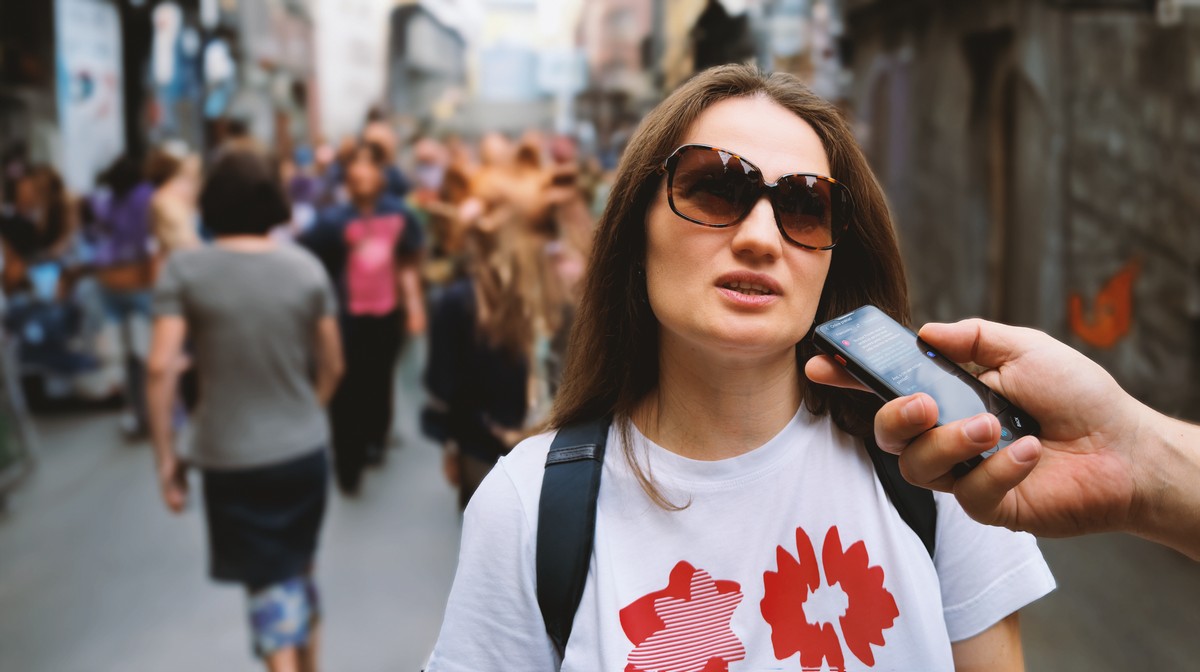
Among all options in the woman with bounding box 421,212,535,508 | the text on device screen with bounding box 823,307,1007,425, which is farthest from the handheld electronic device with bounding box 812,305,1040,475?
the woman with bounding box 421,212,535,508

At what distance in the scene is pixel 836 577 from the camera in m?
1.67

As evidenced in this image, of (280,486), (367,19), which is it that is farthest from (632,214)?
(367,19)

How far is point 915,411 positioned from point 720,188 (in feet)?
1.68

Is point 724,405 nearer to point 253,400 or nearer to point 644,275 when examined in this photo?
point 644,275

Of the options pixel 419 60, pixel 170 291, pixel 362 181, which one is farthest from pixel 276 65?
pixel 419 60

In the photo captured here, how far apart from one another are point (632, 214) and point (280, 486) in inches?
104

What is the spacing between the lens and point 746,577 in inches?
65.7

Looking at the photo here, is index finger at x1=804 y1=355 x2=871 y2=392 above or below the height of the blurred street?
above

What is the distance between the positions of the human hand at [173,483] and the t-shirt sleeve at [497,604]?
9.67ft

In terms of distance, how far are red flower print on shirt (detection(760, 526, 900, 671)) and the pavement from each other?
10.5 feet

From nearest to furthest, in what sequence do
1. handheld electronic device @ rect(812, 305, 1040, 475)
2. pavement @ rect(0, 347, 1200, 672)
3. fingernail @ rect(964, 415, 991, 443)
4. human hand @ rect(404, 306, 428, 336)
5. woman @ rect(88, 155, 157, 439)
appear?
fingernail @ rect(964, 415, 991, 443), handheld electronic device @ rect(812, 305, 1040, 475), pavement @ rect(0, 347, 1200, 672), human hand @ rect(404, 306, 428, 336), woman @ rect(88, 155, 157, 439)

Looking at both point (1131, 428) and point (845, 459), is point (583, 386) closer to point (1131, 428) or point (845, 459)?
point (845, 459)

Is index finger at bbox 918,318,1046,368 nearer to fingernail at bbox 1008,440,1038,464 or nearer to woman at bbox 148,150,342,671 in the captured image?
fingernail at bbox 1008,440,1038,464

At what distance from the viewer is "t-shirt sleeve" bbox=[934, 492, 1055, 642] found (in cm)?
169
